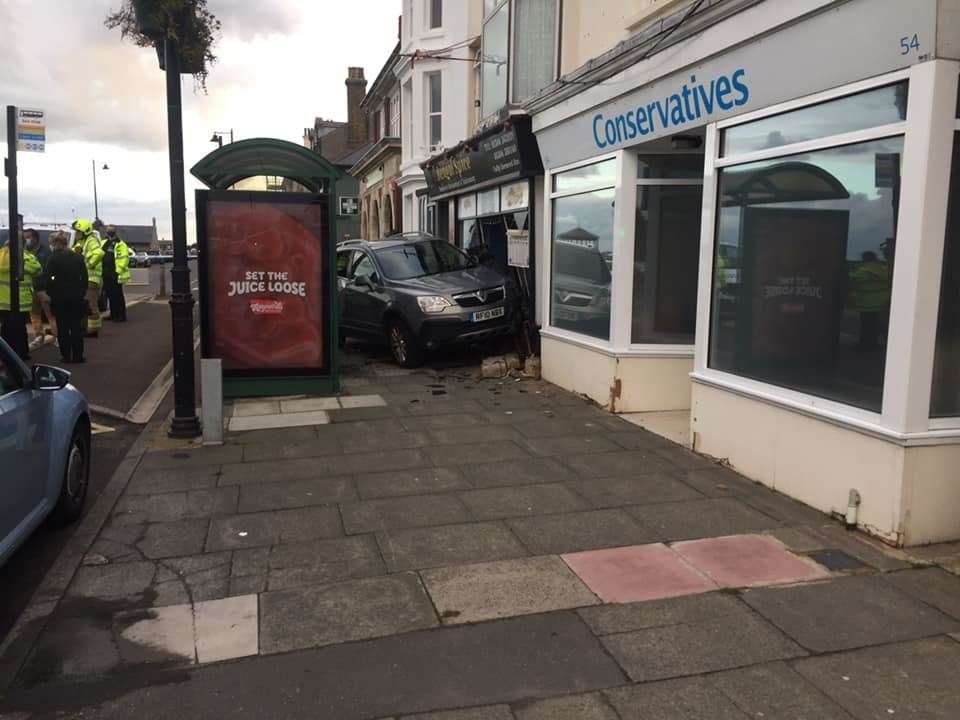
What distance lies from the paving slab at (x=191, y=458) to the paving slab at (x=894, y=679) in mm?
4888

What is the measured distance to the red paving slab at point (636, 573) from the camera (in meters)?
4.06

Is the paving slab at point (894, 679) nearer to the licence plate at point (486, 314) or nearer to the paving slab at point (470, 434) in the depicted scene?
the paving slab at point (470, 434)

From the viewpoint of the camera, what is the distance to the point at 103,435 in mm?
7570

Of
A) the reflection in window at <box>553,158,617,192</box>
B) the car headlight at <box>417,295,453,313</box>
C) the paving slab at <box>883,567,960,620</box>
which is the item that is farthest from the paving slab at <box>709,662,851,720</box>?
the car headlight at <box>417,295,453,313</box>

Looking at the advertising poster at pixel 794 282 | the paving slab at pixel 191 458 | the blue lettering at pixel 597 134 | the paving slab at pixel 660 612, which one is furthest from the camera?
the blue lettering at pixel 597 134

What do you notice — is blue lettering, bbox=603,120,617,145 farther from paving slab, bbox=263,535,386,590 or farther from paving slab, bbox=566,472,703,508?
paving slab, bbox=263,535,386,590

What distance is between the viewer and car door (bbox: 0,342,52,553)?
3.84 metres

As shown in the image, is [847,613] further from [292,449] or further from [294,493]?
[292,449]

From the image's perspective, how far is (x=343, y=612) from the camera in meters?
3.85

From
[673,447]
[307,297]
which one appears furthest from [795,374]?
[307,297]

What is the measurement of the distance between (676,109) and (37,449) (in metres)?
5.61

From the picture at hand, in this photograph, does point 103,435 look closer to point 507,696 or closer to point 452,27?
point 507,696

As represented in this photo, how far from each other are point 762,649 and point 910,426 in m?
1.81

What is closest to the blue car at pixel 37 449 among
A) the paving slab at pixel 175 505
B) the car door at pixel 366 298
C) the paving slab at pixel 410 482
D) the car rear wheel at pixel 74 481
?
the car rear wheel at pixel 74 481
